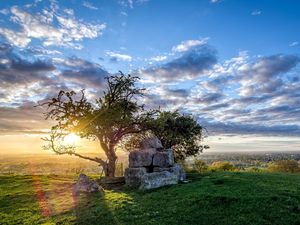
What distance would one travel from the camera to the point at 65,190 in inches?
1544

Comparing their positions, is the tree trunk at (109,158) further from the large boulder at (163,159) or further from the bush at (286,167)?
the bush at (286,167)

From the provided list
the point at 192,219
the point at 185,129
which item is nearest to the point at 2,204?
the point at 192,219

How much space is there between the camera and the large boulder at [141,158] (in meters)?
42.7

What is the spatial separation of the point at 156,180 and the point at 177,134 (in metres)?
23.9

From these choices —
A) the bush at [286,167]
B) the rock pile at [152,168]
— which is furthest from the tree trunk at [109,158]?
the bush at [286,167]

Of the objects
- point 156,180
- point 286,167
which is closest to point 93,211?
point 156,180

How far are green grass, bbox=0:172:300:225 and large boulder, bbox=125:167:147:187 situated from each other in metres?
5.42

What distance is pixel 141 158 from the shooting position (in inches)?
1684

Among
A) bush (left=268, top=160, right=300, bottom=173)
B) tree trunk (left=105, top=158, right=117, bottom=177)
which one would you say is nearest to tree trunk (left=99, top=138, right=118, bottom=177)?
tree trunk (left=105, top=158, right=117, bottom=177)

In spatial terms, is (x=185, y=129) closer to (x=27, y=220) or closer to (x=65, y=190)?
(x=65, y=190)

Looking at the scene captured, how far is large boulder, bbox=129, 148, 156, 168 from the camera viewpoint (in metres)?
42.7

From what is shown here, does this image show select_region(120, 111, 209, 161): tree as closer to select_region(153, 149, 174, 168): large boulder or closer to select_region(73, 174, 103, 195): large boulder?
select_region(153, 149, 174, 168): large boulder

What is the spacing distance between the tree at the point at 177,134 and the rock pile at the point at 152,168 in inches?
344

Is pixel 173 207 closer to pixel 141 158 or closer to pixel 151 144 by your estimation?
pixel 141 158
